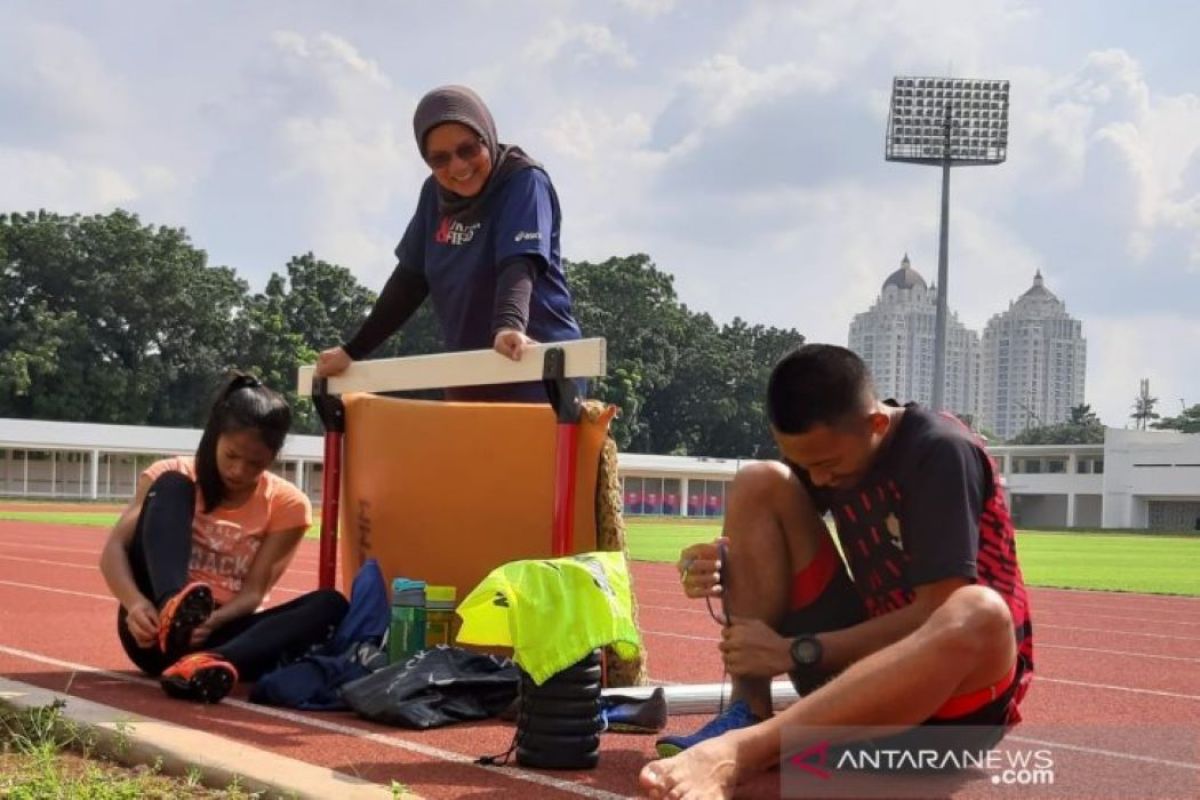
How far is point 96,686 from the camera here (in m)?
4.66

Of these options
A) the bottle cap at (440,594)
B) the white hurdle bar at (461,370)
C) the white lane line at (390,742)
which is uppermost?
the white hurdle bar at (461,370)

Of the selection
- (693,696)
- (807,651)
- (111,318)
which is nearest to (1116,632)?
(693,696)

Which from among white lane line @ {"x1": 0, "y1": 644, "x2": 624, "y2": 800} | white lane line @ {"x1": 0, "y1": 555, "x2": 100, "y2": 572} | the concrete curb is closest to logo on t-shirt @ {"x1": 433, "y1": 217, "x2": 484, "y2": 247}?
white lane line @ {"x1": 0, "y1": 644, "x2": 624, "y2": 800}

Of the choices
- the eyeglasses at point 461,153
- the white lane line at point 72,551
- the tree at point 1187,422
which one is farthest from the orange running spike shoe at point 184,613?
the tree at point 1187,422

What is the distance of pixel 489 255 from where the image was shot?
4.85 meters

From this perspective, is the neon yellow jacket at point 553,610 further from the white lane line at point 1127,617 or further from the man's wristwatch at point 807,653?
the white lane line at point 1127,617

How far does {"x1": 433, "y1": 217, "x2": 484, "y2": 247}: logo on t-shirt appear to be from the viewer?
16.0ft

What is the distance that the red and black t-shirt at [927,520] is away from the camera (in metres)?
2.85

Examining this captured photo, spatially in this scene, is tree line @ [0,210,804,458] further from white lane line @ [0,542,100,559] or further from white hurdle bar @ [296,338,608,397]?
white hurdle bar @ [296,338,608,397]

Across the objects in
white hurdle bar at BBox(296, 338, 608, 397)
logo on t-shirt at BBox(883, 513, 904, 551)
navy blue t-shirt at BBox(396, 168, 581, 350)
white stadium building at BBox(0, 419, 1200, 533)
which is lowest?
white stadium building at BBox(0, 419, 1200, 533)

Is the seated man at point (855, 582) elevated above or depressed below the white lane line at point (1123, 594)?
above

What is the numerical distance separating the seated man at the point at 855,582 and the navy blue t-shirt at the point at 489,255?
153cm

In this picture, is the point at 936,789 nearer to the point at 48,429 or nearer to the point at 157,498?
the point at 157,498

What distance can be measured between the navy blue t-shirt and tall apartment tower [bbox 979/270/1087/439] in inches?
6080
